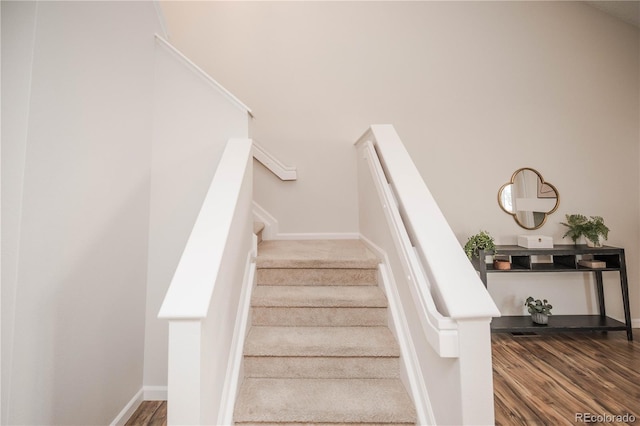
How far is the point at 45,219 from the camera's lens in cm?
115

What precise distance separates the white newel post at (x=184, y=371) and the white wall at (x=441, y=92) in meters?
2.14

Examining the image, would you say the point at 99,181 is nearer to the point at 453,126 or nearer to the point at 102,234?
the point at 102,234

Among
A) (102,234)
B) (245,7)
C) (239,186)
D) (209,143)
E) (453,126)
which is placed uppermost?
(245,7)

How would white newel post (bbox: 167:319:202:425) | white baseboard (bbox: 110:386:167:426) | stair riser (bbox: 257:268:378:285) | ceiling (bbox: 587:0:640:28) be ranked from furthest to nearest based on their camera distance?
ceiling (bbox: 587:0:640:28) → stair riser (bbox: 257:268:378:285) → white baseboard (bbox: 110:386:167:426) → white newel post (bbox: 167:319:202:425)

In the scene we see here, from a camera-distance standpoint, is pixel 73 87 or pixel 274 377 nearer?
pixel 73 87

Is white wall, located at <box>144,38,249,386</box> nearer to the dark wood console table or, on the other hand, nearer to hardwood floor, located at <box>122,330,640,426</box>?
hardwood floor, located at <box>122,330,640,426</box>

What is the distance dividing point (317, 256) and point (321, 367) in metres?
0.78

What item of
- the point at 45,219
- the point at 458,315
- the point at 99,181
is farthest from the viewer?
the point at 99,181

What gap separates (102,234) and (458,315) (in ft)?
5.55

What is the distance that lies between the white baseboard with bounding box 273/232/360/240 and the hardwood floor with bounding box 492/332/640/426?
1.63m

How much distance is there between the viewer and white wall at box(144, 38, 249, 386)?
1.88m

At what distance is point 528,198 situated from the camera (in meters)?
3.10

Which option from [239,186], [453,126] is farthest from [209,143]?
[453,126]

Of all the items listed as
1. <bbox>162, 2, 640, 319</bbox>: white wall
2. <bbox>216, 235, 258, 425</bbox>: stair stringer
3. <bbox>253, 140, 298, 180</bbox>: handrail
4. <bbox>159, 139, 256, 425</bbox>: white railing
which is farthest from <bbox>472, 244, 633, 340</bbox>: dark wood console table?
<bbox>159, 139, 256, 425</bbox>: white railing
